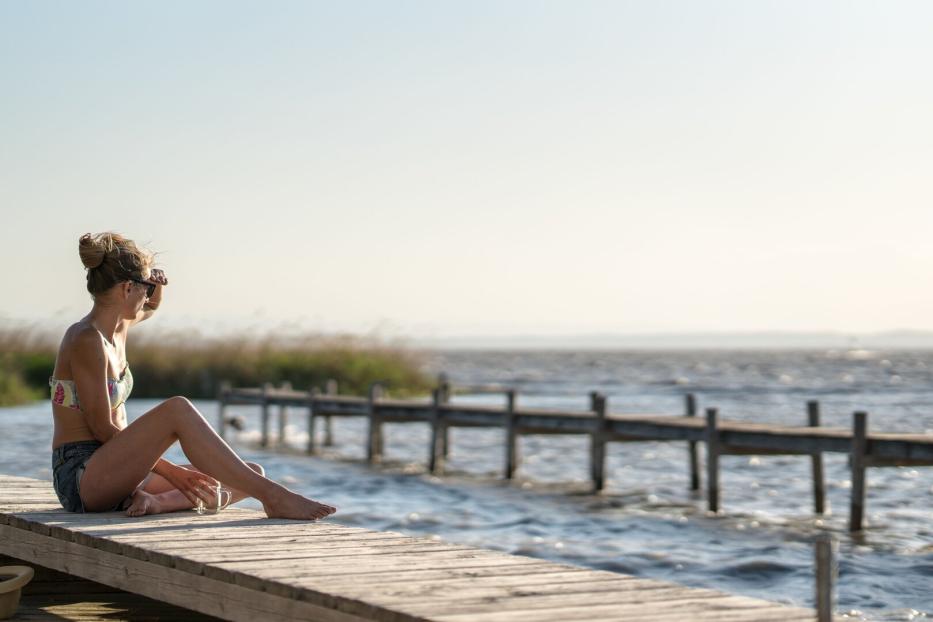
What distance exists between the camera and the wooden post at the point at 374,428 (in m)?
21.9

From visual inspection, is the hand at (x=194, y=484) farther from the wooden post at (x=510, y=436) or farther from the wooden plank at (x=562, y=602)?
the wooden post at (x=510, y=436)

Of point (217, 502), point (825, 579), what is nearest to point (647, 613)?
point (825, 579)

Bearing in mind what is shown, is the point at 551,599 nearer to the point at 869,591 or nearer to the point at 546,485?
the point at 869,591

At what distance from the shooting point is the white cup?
21.5ft

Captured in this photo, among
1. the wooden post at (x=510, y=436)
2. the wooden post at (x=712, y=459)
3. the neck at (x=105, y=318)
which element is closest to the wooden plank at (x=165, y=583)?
the neck at (x=105, y=318)

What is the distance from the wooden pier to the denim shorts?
888cm

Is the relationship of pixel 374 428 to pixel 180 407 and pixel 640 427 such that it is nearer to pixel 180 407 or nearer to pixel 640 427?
pixel 640 427

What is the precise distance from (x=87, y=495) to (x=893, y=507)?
39.6 ft

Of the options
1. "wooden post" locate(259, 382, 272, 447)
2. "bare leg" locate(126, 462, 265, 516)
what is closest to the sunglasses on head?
"bare leg" locate(126, 462, 265, 516)

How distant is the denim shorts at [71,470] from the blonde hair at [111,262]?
76 centimetres

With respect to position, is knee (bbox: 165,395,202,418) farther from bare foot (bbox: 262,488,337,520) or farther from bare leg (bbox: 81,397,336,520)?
bare foot (bbox: 262,488,337,520)

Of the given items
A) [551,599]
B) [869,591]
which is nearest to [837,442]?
[869,591]

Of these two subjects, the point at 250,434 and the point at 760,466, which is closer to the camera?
the point at 760,466

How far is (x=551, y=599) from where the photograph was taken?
4496 millimetres
